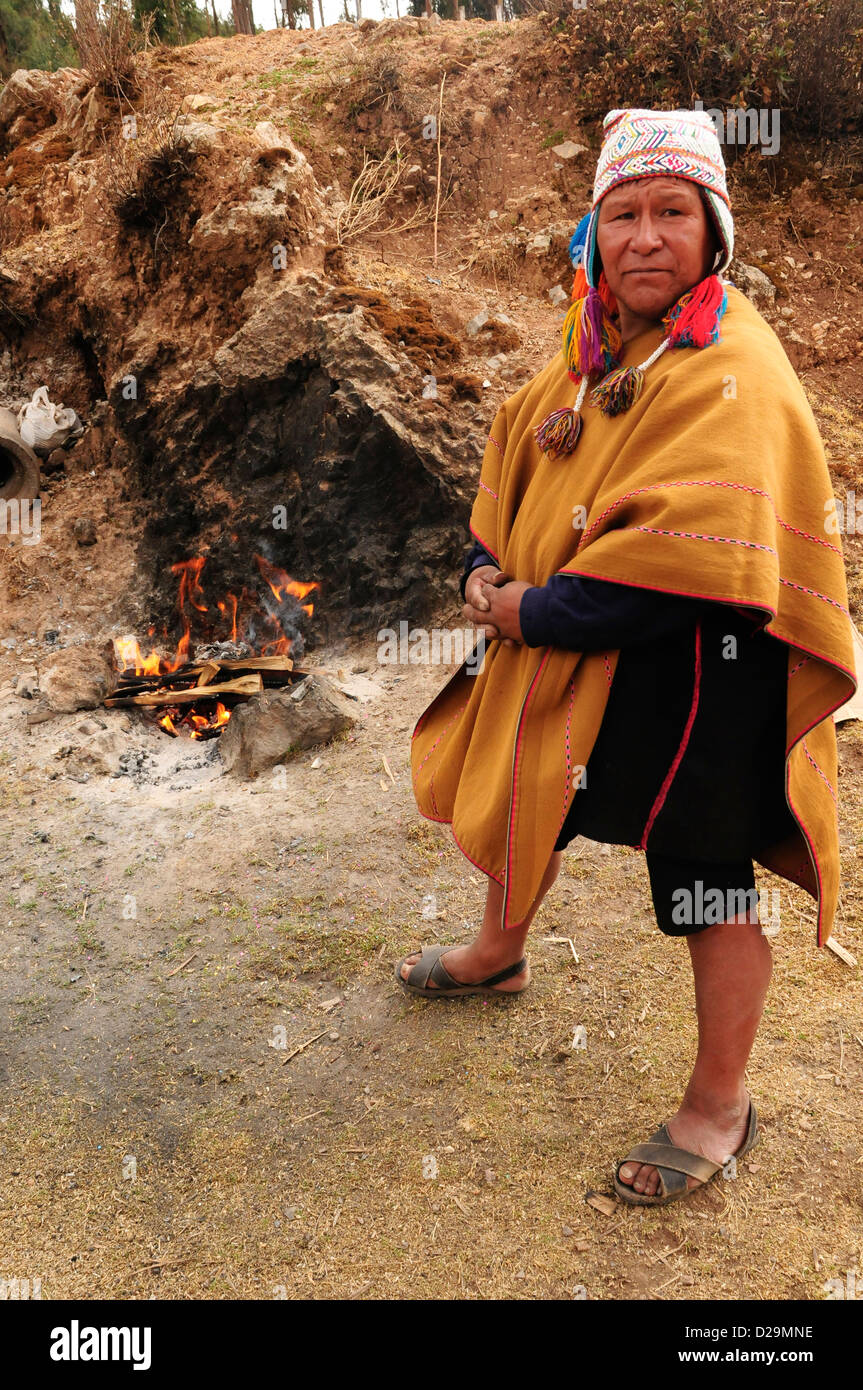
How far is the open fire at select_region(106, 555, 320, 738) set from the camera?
4.57m

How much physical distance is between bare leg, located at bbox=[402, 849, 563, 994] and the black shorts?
586 mm

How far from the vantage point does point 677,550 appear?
1517 millimetres

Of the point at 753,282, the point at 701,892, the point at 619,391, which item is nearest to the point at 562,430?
the point at 619,391

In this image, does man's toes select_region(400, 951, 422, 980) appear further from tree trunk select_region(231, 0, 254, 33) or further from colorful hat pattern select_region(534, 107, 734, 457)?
tree trunk select_region(231, 0, 254, 33)

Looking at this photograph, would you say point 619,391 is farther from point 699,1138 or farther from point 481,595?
point 699,1138

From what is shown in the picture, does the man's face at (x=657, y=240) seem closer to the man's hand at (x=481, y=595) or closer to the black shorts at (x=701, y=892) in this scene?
the man's hand at (x=481, y=595)

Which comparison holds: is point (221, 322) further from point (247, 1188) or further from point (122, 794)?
point (247, 1188)

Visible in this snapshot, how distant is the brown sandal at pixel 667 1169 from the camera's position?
1968mm

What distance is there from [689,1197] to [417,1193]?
0.63 metres

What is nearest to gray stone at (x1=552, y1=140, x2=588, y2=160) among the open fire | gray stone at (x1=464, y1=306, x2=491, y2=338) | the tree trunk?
gray stone at (x1=464, y1=306, x2=491, y2=338)

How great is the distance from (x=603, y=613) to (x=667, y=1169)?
1289 millimetres

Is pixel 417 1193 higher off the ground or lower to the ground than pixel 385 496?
lower

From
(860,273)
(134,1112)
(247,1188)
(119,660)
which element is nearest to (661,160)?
(247,1188)

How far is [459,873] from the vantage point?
3.22 metres
